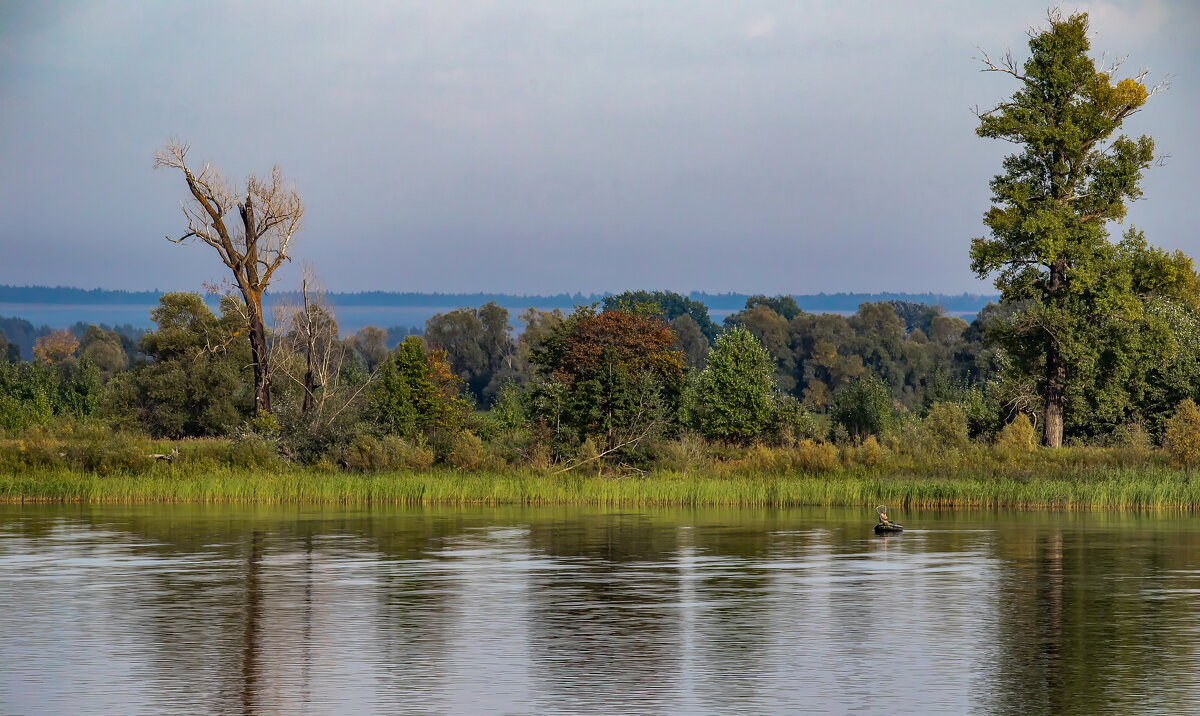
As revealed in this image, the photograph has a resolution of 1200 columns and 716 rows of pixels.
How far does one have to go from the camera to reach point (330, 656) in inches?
734

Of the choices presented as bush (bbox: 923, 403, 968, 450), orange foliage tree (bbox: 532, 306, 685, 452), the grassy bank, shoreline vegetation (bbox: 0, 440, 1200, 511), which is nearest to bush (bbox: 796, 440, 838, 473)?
shoreline vegetation (bbox: 0, 440, 1200, 511)

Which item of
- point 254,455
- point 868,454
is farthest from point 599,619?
point 254,455

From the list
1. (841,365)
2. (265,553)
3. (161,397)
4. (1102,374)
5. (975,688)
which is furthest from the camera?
(841,365)

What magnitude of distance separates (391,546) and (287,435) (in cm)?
1882

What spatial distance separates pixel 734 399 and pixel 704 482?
35.6 feet

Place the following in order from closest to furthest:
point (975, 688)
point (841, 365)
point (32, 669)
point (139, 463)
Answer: point (975, 688), point (32, 669), point (139, 463), point (841, 365)

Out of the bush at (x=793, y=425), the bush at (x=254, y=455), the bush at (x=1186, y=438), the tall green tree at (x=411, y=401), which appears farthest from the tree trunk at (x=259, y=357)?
the bush at (x=1186, y=438)

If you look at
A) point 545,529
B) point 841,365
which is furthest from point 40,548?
point 841,365

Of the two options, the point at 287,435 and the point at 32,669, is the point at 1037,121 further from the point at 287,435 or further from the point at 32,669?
the point at 32,669

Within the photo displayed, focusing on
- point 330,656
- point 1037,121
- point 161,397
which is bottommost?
point 330,656

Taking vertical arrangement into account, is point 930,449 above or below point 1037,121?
below

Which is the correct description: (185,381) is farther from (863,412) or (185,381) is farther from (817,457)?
(817,457)

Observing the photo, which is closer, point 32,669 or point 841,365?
point 32,669

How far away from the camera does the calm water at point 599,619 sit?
16078mm
